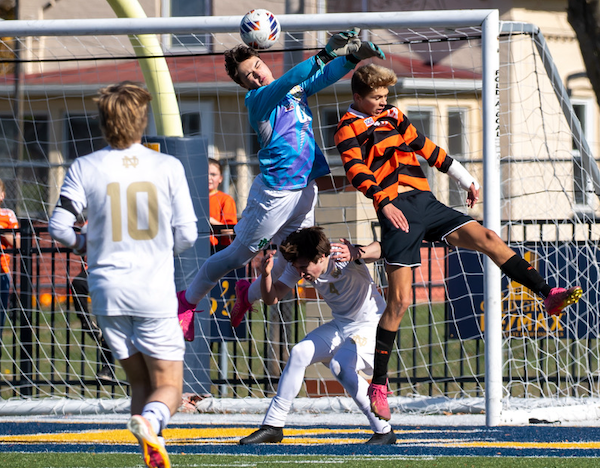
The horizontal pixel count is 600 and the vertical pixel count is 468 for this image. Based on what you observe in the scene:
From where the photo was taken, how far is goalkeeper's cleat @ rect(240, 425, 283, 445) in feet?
17.3

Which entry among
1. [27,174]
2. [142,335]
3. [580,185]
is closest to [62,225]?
[142,335]

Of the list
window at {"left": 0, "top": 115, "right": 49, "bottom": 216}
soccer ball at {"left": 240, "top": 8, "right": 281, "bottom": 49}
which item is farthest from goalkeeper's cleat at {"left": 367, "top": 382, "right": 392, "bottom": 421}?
window at {"left": 0, "top": 115, "right": 49, "bottom": 216}

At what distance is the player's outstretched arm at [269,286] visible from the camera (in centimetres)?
554

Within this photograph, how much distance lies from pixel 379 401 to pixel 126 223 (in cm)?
217

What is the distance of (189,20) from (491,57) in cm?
227

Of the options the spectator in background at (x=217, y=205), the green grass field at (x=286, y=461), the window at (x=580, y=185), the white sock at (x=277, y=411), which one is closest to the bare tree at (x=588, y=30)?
the window at (x=580, y=185)

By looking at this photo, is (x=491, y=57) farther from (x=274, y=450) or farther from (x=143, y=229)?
(x=143, y=229)

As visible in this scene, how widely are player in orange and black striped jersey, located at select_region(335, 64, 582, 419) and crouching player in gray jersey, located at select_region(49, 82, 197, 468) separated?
178 cm

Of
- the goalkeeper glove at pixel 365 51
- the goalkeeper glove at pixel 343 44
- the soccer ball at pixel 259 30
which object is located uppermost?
the soccer ball at pixel 259 30

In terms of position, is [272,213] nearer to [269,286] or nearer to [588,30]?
[269,286]

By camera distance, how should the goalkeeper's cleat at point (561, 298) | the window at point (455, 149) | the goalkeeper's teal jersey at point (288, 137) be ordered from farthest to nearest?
the window at point (455, 149) < the goalkeeper's teal jersey at point (288, 137) < the goalkeeper's cleat at point (561, 298)

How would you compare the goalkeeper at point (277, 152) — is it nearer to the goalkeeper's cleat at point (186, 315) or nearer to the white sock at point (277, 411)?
the goalkeeper's cleat at point (186, 315)

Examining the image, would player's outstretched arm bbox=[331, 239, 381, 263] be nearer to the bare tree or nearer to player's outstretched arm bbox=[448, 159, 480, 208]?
player's outstretched arm bbox=[448, 159, 480, 208]

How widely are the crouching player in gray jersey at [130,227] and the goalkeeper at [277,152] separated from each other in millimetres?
1549
